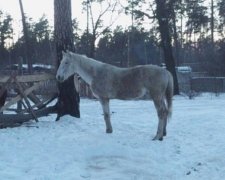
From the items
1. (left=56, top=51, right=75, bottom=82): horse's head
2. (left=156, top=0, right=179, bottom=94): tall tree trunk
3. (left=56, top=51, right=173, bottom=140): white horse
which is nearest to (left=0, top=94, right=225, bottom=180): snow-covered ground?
(left=56, top=51, right=173, bottom=140): white horse

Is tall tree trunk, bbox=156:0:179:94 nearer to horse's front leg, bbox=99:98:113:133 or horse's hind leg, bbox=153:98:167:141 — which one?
horse's front leg, bbox=99:98:113:133

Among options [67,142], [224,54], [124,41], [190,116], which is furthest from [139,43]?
[67,142]

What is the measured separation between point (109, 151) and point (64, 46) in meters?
4.60

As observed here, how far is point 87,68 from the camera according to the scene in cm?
1120

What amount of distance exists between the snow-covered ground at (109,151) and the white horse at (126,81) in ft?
2.25

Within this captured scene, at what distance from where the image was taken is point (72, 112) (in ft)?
41.6

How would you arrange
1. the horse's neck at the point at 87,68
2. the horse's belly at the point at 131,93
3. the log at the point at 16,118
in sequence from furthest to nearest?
1. the log at the point at 16,118
2. the horse's neck at the point at 87,68
3. the horse's belly at the point at 131,93

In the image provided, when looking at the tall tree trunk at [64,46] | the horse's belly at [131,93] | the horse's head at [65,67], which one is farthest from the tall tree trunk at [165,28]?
the horse's belly at [131,93]

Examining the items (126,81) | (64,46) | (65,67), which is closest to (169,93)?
(126,81)

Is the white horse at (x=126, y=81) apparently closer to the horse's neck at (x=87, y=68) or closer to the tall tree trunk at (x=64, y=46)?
the horse's neck at (x=87, y=68)

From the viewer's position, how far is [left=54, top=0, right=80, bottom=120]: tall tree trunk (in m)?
12.6

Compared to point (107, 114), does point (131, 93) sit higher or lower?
higher

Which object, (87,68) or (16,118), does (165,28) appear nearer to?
(87,68)

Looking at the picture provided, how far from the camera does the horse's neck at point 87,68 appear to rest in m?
11.1
